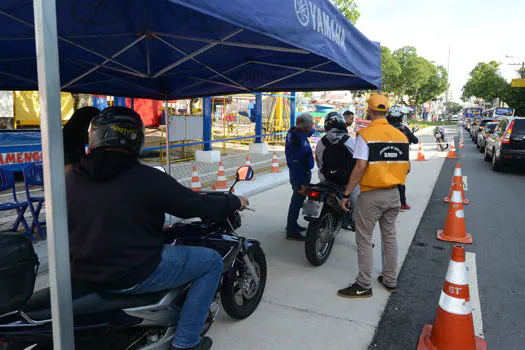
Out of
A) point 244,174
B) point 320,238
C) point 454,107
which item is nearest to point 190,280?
point 244,174

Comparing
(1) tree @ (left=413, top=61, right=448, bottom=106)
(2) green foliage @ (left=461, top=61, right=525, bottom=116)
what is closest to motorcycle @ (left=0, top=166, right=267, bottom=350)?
→ (2) green foliage @ (left=461, top=61, right=525, bottom=116)

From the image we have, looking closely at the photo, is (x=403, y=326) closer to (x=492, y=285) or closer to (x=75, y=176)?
(x=492, y=285)

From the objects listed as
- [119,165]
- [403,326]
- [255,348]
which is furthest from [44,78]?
[403,326]

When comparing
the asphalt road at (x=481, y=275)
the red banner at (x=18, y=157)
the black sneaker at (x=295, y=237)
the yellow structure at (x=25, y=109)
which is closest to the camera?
the asphalt road at (x=481, y=275)

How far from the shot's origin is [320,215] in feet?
15.5

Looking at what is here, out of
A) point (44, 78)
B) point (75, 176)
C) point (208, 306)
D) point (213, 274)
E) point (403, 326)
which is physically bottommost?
point (403, 326)

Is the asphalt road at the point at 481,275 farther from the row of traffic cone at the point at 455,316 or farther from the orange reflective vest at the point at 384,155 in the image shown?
the orange reflective vest at the point at 384,155

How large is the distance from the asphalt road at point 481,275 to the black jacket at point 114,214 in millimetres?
2048

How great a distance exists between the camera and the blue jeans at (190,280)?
242cm

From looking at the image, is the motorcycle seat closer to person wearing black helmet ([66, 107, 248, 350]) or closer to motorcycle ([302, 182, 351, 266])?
person wearing black helmet ([66, 107, 248, 350])

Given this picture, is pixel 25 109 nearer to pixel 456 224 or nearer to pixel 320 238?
pixel 320 238

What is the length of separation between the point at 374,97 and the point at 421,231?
344 centimetres

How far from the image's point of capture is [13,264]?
6.06ft

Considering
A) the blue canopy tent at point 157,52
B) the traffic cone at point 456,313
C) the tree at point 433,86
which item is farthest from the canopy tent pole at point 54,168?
the tree at point 433,86
